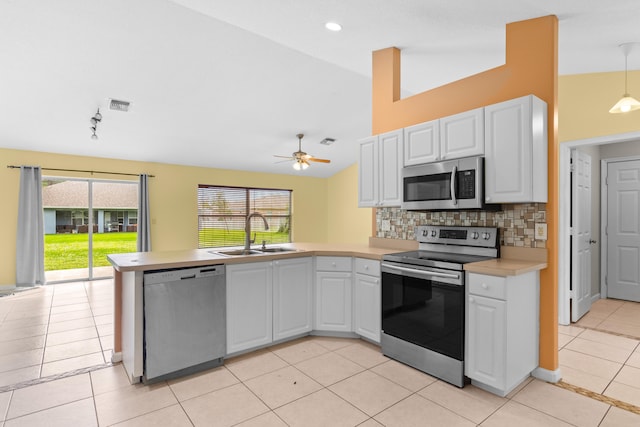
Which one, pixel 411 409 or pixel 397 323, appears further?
pixel 397 323

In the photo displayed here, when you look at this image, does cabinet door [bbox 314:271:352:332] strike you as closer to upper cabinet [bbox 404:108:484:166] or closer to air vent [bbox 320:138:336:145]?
A: upper cabinet [bbox 404:108:484:166]

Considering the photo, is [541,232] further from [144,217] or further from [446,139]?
[144,217]

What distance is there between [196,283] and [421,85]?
11.9 feet

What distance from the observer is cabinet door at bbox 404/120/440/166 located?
9.59ft

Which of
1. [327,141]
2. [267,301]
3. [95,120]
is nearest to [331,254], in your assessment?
[267,301]

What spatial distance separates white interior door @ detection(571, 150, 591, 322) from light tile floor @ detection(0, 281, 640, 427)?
754mm

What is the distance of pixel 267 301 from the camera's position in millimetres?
2996

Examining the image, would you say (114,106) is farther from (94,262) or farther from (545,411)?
(545,411)

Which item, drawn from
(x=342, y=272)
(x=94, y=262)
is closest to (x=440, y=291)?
(x=342, y=272)

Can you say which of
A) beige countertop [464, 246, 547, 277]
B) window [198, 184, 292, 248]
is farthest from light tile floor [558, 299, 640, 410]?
window [198, 184, 292, 248]

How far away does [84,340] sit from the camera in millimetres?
3359

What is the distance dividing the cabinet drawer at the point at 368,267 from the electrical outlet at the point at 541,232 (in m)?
1.24

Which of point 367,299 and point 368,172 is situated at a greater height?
point 368,172

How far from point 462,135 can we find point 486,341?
1.57m
